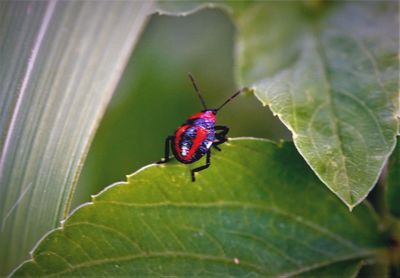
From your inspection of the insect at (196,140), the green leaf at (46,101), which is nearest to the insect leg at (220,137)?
the insect at (196,140)

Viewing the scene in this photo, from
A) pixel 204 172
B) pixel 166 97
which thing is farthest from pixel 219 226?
pixel 166 97

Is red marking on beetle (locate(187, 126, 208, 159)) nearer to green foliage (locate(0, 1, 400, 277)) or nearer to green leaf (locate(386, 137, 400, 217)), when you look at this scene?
green foliage (locate(0, 1, 400, 277))

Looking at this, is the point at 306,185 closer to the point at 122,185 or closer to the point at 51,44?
the point at 122,185

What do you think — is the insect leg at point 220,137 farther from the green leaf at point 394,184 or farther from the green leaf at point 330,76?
the green leaf at point 394,184

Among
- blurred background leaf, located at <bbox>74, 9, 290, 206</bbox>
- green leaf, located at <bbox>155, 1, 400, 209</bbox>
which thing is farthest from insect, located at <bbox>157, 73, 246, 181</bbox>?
blurred background leaf, located at <bbox>74, 9, 290, 206</bbox>

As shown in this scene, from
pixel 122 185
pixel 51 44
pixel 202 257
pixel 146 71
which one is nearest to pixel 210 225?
pixel 202 257
